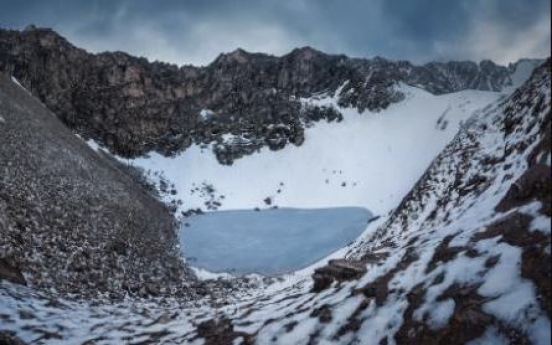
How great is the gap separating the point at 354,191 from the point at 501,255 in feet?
130

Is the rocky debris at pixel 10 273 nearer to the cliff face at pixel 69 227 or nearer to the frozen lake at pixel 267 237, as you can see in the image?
the cliff face at pixel 69 227

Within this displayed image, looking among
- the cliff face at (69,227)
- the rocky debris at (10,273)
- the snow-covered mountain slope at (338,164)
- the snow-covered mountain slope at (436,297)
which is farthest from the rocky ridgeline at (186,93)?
the snow-covered mountain slope at (436,297)

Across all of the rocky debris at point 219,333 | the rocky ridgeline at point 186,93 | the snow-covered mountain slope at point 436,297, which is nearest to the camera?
the snow-covered mountain slope at point 436,297

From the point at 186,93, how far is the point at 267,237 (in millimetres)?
39142

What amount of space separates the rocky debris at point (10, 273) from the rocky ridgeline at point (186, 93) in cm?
3951

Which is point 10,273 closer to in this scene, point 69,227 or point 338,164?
point 69,227

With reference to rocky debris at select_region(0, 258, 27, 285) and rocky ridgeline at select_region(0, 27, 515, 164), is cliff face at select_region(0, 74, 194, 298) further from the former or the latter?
rocky ridgeline at select_region(0, 27, 515, 164)

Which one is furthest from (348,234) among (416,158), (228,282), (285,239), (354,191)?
(416,158)

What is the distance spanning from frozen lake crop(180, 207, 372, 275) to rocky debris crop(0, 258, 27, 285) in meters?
12.7

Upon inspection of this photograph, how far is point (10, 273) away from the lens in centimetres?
1232

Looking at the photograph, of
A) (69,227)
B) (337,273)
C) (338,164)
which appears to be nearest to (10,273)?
(69,227)

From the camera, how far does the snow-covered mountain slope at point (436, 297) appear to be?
4461mm

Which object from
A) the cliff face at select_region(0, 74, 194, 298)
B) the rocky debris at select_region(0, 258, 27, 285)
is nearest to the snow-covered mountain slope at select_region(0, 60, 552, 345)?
the rocky debris at select_region(0, 258, 27, 285)

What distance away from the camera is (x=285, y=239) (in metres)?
31.6
